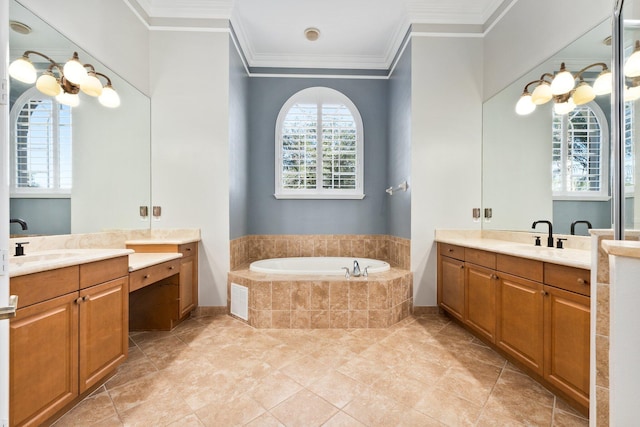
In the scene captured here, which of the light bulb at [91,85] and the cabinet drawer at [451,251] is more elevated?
the light bulb at [91,85]

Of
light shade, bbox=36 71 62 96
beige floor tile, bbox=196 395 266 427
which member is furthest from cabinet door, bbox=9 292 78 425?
light shade, bbox=36 71 62 96

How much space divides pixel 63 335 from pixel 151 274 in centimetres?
74

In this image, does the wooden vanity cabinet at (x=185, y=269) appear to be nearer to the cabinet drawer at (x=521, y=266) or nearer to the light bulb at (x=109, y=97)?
the light bulb at (x=109, y=97)

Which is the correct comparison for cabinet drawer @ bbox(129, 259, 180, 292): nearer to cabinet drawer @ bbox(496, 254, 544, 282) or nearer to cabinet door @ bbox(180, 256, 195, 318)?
cabinet door @ bbox(180, 256, 195, 318)

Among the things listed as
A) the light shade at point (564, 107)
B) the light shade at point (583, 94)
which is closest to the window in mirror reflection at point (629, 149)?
the light shade at point (583, 94)

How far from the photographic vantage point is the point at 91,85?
82.4 inches

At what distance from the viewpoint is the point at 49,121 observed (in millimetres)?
1831

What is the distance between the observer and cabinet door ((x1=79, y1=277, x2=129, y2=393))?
148 cm

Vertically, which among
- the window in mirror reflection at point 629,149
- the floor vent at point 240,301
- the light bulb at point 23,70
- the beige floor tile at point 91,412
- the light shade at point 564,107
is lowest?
the beige floor tile at point 91,412

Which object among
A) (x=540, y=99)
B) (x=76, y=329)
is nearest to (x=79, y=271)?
(x=76, y=329)

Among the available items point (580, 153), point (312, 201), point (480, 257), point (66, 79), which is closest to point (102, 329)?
point (66, 79)

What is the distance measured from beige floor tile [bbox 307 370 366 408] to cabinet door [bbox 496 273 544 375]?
1042mm

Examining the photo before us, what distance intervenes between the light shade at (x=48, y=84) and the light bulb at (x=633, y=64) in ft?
10.2

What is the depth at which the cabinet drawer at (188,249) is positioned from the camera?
257 centimetres
